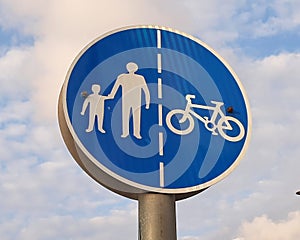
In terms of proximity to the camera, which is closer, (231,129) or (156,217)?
(156,217)

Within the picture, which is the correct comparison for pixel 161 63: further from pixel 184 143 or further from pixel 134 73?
pixel 184 143

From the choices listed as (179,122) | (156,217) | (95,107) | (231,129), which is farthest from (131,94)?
(156,217)

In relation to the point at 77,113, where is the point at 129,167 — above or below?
below

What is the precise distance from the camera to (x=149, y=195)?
20.5ft

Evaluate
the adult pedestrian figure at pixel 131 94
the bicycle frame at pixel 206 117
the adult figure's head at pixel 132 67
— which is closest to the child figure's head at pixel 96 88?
the adult pedestrian figure at pixel 131 94

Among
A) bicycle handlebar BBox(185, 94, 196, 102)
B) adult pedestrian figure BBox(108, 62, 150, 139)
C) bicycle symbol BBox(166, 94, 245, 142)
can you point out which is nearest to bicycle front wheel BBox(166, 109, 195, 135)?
bicycle symbol BBox(166, 94, 245, 142)

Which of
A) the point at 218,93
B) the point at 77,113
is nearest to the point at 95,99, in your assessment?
the point at 77,113

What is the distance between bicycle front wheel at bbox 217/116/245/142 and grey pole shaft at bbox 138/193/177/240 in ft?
2.58

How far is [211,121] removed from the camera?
6.57 meters

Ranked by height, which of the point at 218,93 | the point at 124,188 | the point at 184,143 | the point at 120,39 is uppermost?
the point at 120,39

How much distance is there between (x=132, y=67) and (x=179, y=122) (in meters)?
0.68

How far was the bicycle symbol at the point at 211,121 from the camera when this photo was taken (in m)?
6.48

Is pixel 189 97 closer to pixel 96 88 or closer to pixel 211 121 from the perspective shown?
pixel 211 121

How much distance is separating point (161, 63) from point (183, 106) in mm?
468
